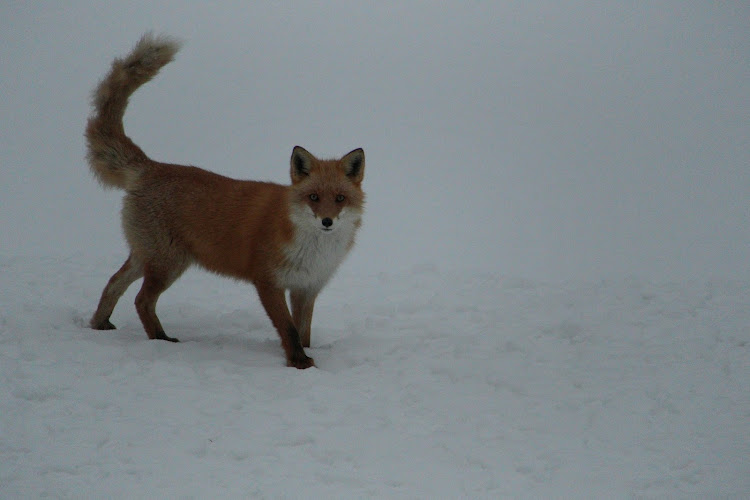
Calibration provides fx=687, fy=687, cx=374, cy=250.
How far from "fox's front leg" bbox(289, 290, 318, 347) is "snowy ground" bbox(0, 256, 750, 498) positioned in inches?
9.4

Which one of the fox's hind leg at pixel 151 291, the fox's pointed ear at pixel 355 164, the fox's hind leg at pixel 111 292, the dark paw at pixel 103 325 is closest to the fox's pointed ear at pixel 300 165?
the fox's pointed ear at pixel 355 164

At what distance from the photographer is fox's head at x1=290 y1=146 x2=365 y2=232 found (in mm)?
5113

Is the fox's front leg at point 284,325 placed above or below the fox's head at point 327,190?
below

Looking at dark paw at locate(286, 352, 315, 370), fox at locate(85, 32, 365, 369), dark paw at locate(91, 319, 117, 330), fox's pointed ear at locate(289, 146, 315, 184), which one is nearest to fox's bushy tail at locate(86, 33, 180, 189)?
fox at locate(85, 32, 365, 369)

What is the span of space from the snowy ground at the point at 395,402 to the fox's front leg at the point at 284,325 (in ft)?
0.52

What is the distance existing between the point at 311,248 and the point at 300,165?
0.68 metres


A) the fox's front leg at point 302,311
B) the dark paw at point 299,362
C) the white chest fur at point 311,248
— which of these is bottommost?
the dark paw at point 299,362

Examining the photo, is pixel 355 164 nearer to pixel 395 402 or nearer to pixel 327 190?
pixel 327 190

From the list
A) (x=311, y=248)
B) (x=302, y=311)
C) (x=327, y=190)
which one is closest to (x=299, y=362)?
(x=302, y=311)

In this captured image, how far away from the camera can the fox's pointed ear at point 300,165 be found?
17.7 ft

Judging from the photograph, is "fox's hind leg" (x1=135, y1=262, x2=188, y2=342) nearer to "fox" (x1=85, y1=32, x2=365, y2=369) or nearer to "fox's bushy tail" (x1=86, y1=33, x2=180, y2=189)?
"fox" (x1=85, y1=32, x2=365, y2=369)

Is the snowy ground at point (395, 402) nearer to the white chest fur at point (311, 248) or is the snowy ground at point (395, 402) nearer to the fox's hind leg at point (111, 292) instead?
the fox's hind leg at point (111, 292)

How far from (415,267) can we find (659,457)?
15.9ft

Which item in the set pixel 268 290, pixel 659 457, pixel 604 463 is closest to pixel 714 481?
pixel 659 457
